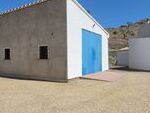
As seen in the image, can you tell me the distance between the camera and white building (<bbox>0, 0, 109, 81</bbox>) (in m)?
16.5

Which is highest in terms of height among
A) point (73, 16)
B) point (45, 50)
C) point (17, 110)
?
point (73, 16)

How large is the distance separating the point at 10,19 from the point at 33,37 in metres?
3.30

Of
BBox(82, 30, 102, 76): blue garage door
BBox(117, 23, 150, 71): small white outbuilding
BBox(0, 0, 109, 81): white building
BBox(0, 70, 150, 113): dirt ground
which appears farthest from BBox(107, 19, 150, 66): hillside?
BBox(0, 70, 150, 113): dirt ground

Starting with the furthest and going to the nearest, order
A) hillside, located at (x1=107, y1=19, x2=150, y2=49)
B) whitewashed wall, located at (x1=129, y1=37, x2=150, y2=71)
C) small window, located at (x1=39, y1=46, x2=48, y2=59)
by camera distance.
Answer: hillside, located at (x1=107, y1=19, x2=150, y2=49)
whitewashed wall, located at (x1=129, y1=37, x2=150, y2=71)
small window, located at (x1=39, y1=46, x2=48, y2=59)

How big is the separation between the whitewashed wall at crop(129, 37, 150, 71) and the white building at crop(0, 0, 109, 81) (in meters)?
7.11

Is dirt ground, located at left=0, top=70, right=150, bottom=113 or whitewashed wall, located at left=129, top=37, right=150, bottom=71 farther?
whitewashed wall, located at left=129, top=37, right=150, bottom=71

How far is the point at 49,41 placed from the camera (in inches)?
675

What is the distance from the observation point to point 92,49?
67.9ft

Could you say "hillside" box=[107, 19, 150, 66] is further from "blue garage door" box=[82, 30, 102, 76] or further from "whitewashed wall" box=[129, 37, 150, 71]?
"blue garage door" box=[82, 30, 102, 76]

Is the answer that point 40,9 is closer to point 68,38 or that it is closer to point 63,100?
point 68,38

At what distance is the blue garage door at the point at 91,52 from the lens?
18.9 meters

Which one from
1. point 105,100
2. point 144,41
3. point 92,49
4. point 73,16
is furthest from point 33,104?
point 144,41

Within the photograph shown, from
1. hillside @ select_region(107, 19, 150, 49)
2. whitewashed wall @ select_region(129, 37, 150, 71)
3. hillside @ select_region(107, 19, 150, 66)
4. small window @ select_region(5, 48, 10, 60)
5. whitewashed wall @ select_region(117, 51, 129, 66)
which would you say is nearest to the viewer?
small window @ select_region(5, 48, 10, 60)

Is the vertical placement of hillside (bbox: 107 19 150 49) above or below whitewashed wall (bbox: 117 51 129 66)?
above
